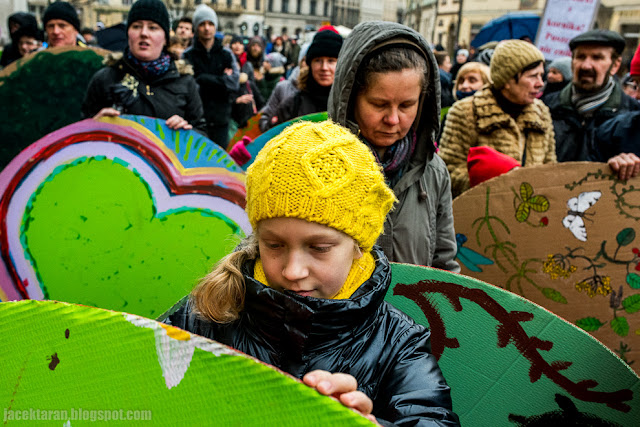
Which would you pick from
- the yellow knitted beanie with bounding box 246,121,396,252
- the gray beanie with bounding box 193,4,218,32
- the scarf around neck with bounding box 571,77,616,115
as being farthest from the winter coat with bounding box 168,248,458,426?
the gray beanie with bounding box 193,4,218,32

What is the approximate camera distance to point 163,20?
3285 mm

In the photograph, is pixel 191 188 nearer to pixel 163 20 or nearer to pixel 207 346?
pixel 163 20

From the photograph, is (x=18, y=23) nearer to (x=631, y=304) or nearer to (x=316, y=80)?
(x=316, y=80)

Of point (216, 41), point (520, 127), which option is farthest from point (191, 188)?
point (216, 41)

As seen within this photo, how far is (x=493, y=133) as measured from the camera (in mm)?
3010

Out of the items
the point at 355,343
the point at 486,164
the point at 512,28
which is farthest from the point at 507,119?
the point at 512,28

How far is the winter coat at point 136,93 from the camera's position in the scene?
3.13 meters

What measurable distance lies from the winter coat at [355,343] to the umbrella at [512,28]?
30.8 ft

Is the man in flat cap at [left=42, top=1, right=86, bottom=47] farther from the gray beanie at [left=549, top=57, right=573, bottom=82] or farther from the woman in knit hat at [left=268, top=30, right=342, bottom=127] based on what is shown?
the gray beanie at [left=549, top=57, right=573, bottom=82]

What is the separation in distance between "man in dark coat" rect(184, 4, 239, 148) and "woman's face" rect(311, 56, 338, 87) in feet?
6.71

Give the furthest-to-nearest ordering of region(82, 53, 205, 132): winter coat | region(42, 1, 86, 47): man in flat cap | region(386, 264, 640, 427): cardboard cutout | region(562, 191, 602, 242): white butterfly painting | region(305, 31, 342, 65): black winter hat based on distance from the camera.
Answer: region(42, 1, 86, 47): man in flat cap → region(305, 31, 342, 65): black winter hat → region(82, 53, 205, 132): winter coat → region(562, 191, 602, 242): white butterfly painting → region(386, 264, 640, 427): cardboard cutout

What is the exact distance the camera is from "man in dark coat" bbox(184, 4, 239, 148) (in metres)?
5.57

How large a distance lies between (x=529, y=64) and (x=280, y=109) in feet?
6.08

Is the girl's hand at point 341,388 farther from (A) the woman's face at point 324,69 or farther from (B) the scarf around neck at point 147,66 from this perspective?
(A) the woman's face at point 324,69
